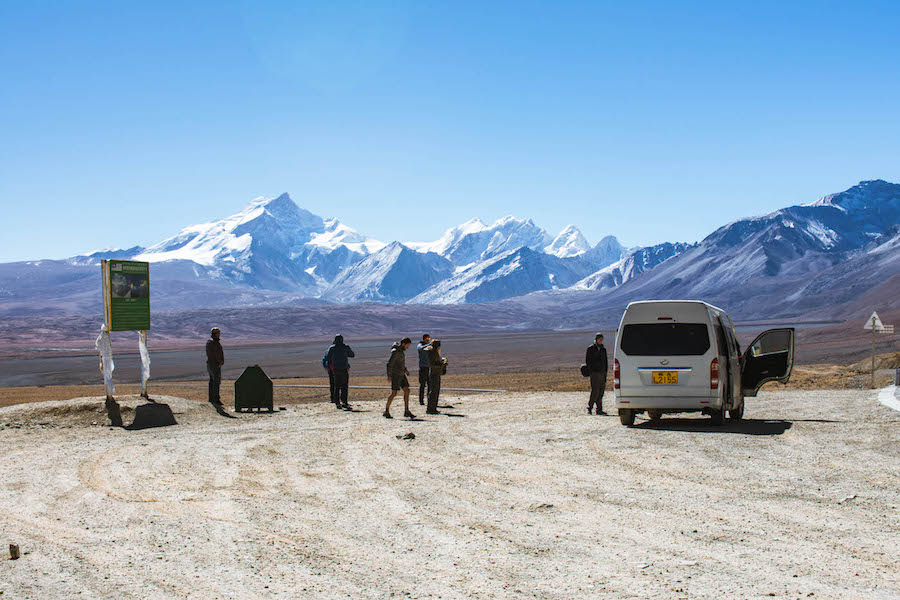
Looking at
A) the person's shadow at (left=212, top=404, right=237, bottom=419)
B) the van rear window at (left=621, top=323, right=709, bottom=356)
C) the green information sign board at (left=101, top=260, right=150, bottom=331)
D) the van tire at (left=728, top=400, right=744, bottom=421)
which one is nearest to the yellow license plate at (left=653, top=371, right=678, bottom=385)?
the van rear window at (left=621, top=323, right=709, bottom=356)

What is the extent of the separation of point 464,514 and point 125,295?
1405 centimetres

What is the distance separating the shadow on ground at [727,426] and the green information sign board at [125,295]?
11.8 metres

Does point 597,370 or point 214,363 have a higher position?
point 214,363

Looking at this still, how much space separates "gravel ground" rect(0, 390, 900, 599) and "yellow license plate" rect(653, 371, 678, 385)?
0.91 metres

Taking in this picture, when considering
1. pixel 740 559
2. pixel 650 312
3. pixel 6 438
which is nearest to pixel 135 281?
pixel 6 438

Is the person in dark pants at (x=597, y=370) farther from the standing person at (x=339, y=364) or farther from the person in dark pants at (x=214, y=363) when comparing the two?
the person in dark pants at (x=214, y=363)

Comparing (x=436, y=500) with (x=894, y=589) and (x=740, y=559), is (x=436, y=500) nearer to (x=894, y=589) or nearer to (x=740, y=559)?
(x=740, y=559)

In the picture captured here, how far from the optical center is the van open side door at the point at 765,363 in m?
17.5

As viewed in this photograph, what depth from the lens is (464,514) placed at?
8.27 meters

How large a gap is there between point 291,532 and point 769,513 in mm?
4619

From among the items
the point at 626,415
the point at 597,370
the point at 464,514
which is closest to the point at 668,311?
the point at 626,415

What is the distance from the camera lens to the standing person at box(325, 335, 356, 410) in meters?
21.5

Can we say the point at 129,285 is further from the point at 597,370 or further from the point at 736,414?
the point at 736,414

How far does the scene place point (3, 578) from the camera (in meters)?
6.27
